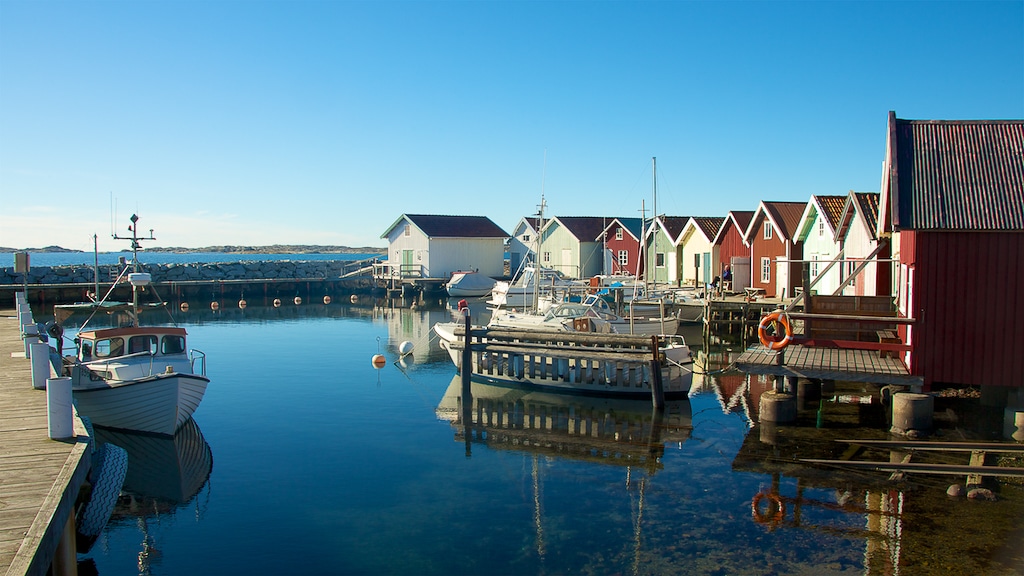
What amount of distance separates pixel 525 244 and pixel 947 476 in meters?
54.0

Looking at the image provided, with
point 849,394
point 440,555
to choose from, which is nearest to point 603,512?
point 440,555

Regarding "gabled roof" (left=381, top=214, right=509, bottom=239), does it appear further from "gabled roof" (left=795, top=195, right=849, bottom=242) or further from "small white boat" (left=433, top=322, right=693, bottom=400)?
"small white boat" (left=433, top=322, right=693, bottom=400)

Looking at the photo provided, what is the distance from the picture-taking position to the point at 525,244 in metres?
65.8

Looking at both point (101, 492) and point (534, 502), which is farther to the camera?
point (534, 502)

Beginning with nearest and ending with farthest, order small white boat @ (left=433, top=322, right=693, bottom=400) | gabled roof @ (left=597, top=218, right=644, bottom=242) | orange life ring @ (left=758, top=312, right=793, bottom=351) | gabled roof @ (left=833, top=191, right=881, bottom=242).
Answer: orange life ring @ (left=758, top=312, right=793, bottom=351)
small white boat @ (left=433, top=322, right=693, bottom=400)
gabled roof @ (left=833, top=191, right=881, bottom=242)
gabled roof @ (left=597, top=218, right=644, bottom=242)

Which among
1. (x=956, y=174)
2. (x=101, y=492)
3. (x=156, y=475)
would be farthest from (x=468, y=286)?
(x=101, y=492)

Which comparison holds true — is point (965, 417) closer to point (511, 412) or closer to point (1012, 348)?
point (1012, 348)

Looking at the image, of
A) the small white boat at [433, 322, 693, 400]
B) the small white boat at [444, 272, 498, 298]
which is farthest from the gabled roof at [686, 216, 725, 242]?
the small white boat at [433, 322, 693, 400]

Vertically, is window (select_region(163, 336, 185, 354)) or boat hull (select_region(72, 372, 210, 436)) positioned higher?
window (select_region(163, 336, 185, 354))

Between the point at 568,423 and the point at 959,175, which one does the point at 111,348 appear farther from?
the point at 959,175

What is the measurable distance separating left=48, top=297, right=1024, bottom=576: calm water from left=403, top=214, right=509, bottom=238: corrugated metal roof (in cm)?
4343

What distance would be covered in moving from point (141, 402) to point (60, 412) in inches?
203

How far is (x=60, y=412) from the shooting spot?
10.2 m

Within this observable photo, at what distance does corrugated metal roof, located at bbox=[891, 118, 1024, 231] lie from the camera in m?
14.7
